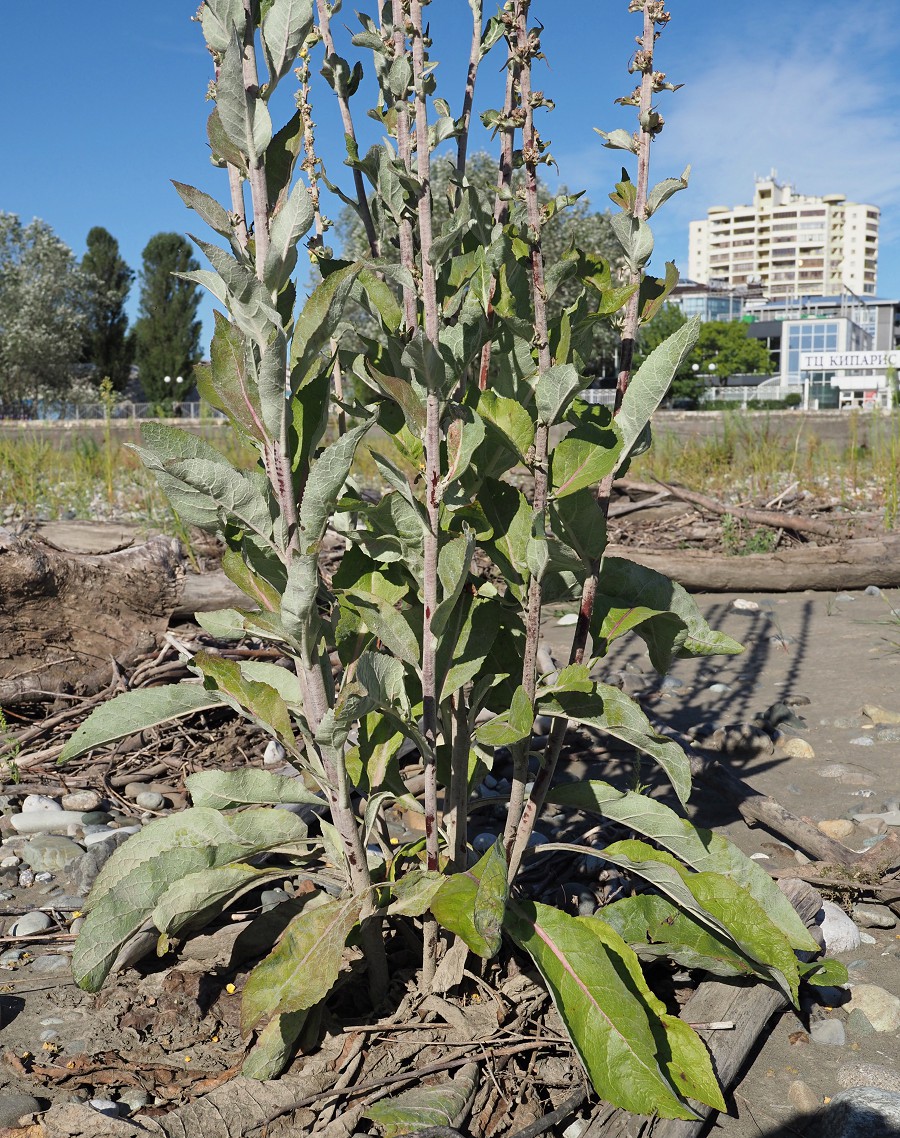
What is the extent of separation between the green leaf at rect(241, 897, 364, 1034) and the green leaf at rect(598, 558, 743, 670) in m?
0.78

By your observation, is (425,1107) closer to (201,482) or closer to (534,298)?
(201,482)

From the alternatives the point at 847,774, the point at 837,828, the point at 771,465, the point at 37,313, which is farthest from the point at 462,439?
the point at 37,313

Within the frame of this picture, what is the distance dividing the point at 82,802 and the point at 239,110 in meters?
2.36

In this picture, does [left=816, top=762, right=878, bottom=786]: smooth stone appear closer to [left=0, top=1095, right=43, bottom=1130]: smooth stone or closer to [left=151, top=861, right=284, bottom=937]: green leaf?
[left=151, top=861, right=284, bottom=937]: green leaf

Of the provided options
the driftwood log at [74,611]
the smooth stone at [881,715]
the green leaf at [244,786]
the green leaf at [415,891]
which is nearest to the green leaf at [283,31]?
the green leaf at [244,786]

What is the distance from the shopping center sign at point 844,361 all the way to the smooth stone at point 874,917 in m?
58.3

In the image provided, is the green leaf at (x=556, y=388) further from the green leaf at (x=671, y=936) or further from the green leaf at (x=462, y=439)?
the green leaf at (x=671, y=936)

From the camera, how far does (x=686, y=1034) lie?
165 cm

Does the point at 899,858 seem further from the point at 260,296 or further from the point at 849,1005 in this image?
the point at 260,296

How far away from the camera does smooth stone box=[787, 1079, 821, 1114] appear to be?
66.9 inches

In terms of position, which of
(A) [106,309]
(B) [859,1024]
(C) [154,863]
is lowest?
(B) [859,1024]

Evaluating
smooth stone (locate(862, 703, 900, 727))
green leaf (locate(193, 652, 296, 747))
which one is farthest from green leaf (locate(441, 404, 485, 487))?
smooth stone (locate(862, 703, 900, 727))

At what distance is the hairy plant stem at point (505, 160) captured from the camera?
5.48ft

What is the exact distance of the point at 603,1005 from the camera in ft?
5.01
